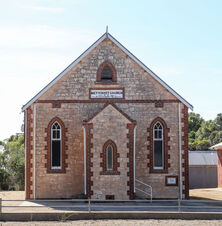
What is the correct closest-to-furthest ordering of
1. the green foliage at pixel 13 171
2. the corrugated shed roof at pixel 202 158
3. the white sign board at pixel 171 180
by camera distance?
the white sign board at pixel 171 180 < the green foliage at pixel 13 171 < the corrugated shed roof at pixel 202 158

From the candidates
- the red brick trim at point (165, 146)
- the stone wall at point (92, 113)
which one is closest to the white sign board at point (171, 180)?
the stone wall at point (92, 113)

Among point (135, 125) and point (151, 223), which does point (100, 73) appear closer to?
point (135, 125)

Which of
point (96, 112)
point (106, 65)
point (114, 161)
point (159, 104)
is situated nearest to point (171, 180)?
point (114, 161)

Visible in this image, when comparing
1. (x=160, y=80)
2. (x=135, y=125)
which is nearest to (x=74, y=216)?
(x=135, y=125)

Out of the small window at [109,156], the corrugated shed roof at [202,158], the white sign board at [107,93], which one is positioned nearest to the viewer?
the small window at [109,156]

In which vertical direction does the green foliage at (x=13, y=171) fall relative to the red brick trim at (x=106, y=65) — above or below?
below

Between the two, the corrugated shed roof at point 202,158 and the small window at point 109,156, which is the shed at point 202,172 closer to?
the corrugated shed roof at point 202,158

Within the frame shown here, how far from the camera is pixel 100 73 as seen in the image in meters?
26.2

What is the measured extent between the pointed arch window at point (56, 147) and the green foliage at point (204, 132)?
160 feet

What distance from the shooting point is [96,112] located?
24766 millimetres

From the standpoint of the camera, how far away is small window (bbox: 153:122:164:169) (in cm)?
2600

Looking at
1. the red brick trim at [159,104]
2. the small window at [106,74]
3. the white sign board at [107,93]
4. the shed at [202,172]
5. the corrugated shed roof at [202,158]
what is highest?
the small window at [106,74]

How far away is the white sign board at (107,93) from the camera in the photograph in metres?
26.0

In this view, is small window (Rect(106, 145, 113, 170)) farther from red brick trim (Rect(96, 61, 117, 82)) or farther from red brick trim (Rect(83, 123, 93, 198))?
red brick trim (Rect(96, 61, 117, 82))
